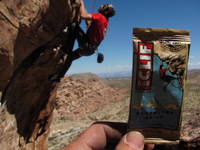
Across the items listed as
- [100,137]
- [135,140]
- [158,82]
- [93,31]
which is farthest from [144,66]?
[93,31]

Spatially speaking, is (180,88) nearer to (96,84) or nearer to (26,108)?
(26,108)

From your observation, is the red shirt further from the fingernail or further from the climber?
the fingernail

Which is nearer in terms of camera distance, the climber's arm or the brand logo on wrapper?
the brand logo on wrapper

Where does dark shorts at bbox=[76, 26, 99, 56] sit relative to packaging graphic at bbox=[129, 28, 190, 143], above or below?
above

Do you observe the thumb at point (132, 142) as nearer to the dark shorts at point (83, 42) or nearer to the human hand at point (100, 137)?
the human hand at point (100, 137)

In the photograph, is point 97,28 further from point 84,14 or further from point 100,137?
point 100,137

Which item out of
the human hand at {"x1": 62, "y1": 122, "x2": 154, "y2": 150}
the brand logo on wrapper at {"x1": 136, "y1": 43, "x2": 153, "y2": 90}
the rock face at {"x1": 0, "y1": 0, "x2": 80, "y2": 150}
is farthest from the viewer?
the rock face at {"x1": 0, "y1": 0, "x2": 80, "y2": 150}

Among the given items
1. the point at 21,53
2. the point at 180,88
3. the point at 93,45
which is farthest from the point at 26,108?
the point at 180,88

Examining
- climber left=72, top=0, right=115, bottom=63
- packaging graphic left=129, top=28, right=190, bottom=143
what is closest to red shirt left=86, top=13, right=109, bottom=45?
climber left=72, top=0, right=115, bottom=63
